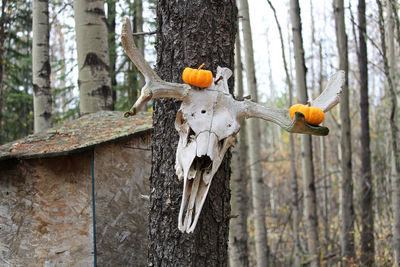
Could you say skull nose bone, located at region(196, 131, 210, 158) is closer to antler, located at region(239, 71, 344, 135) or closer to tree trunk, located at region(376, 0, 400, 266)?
antler, located at region(239, 71, 344, 135)

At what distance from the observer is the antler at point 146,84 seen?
75.1 inches

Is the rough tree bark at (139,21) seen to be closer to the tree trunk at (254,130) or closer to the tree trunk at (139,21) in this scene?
the tree trunk at (139,21)

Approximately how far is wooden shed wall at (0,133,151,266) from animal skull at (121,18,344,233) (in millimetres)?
1670

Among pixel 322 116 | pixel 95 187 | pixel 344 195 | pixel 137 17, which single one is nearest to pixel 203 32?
pixel 322 116

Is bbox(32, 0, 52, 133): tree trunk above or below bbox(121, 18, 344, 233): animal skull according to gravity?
above

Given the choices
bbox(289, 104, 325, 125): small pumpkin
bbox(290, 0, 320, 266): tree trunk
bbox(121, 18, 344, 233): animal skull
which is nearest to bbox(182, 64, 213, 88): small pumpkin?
bbox(121, 18, 344, 233): animal skull

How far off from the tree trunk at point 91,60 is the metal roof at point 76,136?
1.32 m

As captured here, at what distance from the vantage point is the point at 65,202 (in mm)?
3600

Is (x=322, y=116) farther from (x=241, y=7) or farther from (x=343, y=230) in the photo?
(x=343, y=230)

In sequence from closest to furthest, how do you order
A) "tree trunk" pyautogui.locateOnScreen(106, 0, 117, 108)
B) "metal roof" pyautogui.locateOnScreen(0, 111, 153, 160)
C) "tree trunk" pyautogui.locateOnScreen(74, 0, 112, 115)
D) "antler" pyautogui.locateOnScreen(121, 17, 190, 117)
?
1. "antler" pyautogui.locateOnScreen(121, 17, 190, 117)
2. "metal roof" pyautogui.locateOnScreen(0, 111, 153, 160)
3. "tree trunk" pyautogui.locateOnScreen(74, 0, 112, 115)
4. "tree trunk" pyautogui.locateOnScreen(106, 0, 117, 108)

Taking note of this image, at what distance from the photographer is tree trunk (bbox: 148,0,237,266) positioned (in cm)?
228

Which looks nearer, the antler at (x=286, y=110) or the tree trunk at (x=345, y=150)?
the antler at (x=286, y=110)

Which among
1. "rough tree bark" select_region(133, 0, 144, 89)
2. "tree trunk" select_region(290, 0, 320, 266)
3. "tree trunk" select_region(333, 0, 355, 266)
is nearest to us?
"tree trunk" select_region(290, 0, 320, 266)

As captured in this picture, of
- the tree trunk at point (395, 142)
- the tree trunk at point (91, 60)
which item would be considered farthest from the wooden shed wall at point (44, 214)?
the tree trunk at point (395, 142)
